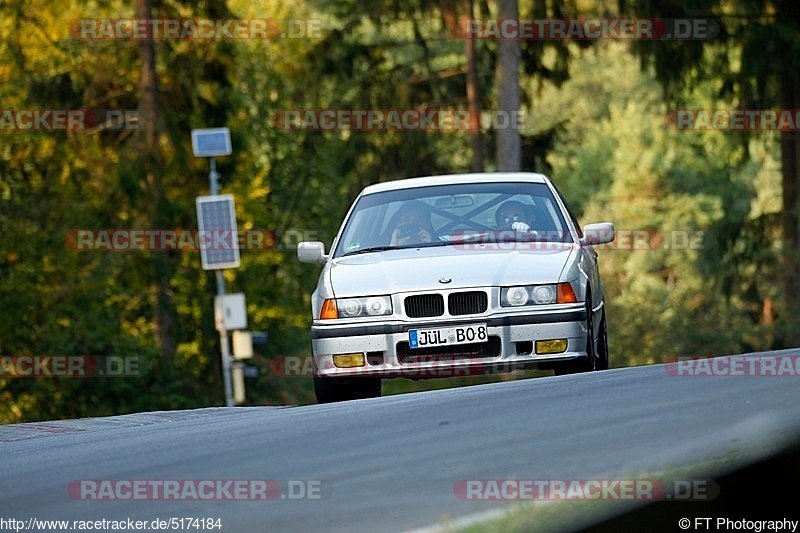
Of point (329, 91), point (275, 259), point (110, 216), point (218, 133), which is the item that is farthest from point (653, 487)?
point (275, 259)

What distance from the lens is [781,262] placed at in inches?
1262

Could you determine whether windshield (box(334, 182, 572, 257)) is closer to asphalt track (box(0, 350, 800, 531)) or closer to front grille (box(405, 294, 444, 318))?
front grille (box(405, 294, 444, 318))

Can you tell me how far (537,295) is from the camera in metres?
11.2

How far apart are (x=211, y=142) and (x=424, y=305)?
1875cm

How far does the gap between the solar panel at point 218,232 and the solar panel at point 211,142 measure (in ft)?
8.26

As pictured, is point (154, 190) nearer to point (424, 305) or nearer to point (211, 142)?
point (211, 142)

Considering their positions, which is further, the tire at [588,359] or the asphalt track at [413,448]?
the tire at [588,359]

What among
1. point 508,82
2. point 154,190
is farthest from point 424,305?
point 154,190

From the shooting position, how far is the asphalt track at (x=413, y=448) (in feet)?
17.7

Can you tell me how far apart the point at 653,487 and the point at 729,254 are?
28584 mm

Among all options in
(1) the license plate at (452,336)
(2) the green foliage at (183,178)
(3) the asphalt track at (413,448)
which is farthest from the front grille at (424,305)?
(2) the green foliage at (183,178)

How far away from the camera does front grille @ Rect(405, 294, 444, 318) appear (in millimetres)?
11117

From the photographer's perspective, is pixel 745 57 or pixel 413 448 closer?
pixel 413 448

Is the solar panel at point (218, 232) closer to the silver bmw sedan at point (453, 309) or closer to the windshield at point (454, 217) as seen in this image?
the windshield at point (454, 217)
